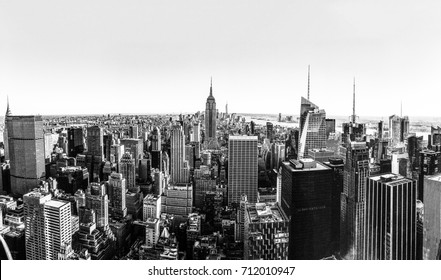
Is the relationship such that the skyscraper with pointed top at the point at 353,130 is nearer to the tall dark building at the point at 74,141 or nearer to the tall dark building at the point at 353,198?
the tall dark building at the point at 353,198

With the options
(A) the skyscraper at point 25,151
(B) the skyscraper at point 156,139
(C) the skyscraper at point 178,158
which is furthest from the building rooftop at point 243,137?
(A) the skyscraper at point 25,151

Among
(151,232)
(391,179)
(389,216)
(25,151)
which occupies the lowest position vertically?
(151,232)

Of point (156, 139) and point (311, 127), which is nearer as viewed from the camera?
point (311, 127)

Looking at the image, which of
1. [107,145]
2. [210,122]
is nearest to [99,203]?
[107,145]

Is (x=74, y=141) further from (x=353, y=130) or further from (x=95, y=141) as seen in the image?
(x=353, y=130)
